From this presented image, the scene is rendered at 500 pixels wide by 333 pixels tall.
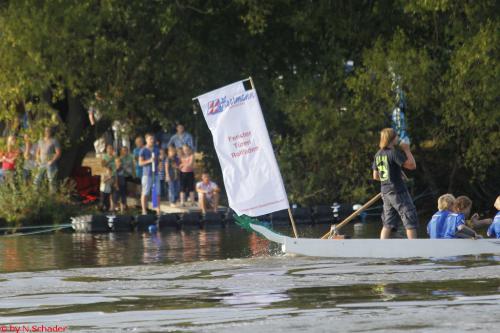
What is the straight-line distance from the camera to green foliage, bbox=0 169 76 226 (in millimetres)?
27375

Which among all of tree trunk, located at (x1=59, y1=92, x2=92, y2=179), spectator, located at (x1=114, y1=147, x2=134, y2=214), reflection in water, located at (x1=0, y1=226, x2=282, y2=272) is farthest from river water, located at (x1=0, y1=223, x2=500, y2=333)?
tree trunk, located at (x1=59, y1=92, x2=92, y2=179)

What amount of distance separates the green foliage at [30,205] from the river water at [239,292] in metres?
6.09

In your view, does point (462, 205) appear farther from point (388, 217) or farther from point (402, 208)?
point (388, 217)

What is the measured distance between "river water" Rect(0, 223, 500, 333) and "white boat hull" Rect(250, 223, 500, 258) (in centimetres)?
23

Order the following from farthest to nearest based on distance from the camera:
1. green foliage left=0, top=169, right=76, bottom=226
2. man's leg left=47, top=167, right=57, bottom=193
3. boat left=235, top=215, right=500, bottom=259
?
1. man's leg left=47, top=167, right=57, bottom=193
2. green foliage left=0, top=169, right=76, bottom=226
3. boat left=235, top=215, right=500, bottom=259

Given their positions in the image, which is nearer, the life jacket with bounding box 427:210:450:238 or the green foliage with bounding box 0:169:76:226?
the life jacket with bounding box 427:210:450:238

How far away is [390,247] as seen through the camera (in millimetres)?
17938

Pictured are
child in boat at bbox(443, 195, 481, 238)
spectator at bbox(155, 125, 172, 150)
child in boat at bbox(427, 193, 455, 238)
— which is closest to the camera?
child in boat at bbox(443, 195, 481, 238)

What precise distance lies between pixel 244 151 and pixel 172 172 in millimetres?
11010

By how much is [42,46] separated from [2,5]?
61.7 inches

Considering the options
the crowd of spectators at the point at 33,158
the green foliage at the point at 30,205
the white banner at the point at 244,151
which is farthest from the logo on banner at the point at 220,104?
the crowd of spectators at the point at 33,158

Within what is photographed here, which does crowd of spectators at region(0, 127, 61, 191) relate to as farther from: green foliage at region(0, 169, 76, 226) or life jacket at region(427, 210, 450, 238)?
life jacket at region(427, 210, 450, 238)

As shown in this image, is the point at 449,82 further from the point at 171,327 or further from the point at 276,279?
the point at 171,327

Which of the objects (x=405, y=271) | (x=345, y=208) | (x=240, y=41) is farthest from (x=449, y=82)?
(x=405, y=271)
